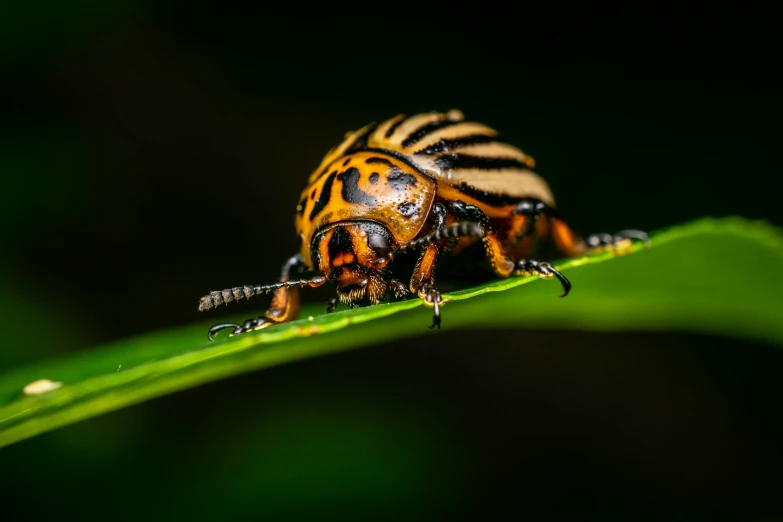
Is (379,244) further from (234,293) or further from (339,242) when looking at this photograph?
(234,293)

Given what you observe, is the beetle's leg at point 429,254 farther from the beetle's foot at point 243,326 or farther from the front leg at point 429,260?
the beetle's foot at point 243,326

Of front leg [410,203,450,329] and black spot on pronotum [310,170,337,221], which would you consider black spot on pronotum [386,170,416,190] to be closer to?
front leg [410,203,450,329]

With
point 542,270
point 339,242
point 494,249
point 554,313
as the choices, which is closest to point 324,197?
point 339,242

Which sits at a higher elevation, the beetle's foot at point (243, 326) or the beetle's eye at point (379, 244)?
the beetle's eye at point (379, 244)

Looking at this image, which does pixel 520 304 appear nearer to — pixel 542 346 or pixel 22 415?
pixel 22 415

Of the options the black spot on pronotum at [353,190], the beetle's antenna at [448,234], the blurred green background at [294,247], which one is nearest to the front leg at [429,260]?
the beetle's antenna at [448,234]

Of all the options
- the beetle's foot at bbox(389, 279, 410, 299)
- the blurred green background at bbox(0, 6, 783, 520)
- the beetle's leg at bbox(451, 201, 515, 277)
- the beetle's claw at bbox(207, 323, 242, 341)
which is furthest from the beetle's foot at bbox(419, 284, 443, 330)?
the blurred green background at bbox(0, 6, 783, 520)

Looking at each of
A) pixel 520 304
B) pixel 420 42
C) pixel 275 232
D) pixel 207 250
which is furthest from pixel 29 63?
pixel 520 304
